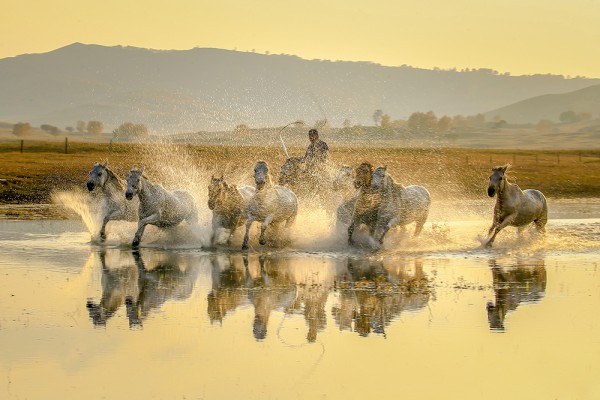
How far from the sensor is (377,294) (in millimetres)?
15164

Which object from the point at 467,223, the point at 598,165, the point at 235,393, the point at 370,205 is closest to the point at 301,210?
the point at 370,205

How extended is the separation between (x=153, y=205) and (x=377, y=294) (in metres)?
Answer: 7.46

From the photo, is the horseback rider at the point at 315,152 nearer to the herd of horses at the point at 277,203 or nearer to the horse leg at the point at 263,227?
the herd of horses at the point at 277,203

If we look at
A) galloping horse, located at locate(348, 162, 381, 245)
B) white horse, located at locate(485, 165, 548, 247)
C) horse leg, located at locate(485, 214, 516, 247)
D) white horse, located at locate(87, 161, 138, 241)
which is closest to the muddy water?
horse leg, located at locate(485, 214, 516, 247)

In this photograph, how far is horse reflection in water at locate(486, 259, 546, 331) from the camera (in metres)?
13.8

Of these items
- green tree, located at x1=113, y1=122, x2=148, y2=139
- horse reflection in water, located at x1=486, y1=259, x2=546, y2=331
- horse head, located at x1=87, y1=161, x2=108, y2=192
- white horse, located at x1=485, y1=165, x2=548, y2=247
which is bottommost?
horse reflection in water, located at x1=486, y1=259, x2=546, y2=331

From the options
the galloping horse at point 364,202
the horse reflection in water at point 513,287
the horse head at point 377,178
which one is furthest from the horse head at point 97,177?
the horse reflection in water at point 513,287

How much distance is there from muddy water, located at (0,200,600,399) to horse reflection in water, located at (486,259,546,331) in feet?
0.11

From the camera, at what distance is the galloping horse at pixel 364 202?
21.2m

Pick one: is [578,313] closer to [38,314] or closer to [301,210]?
[38,314]

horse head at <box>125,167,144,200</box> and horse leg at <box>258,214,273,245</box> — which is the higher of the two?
horse head at <box>125,167,144,200</box>

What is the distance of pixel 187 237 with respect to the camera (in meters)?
22.1

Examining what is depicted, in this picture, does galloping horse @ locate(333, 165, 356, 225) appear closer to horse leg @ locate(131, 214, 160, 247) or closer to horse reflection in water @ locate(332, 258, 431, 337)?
horse reflection in water @ locate(332, 258, 431, 337)

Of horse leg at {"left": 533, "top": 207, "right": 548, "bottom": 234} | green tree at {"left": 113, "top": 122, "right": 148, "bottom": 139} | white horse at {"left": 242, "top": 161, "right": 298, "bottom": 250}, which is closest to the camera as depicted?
white horse at {"left": 242, "top": 161, "right": 298, "bottom": 250}
